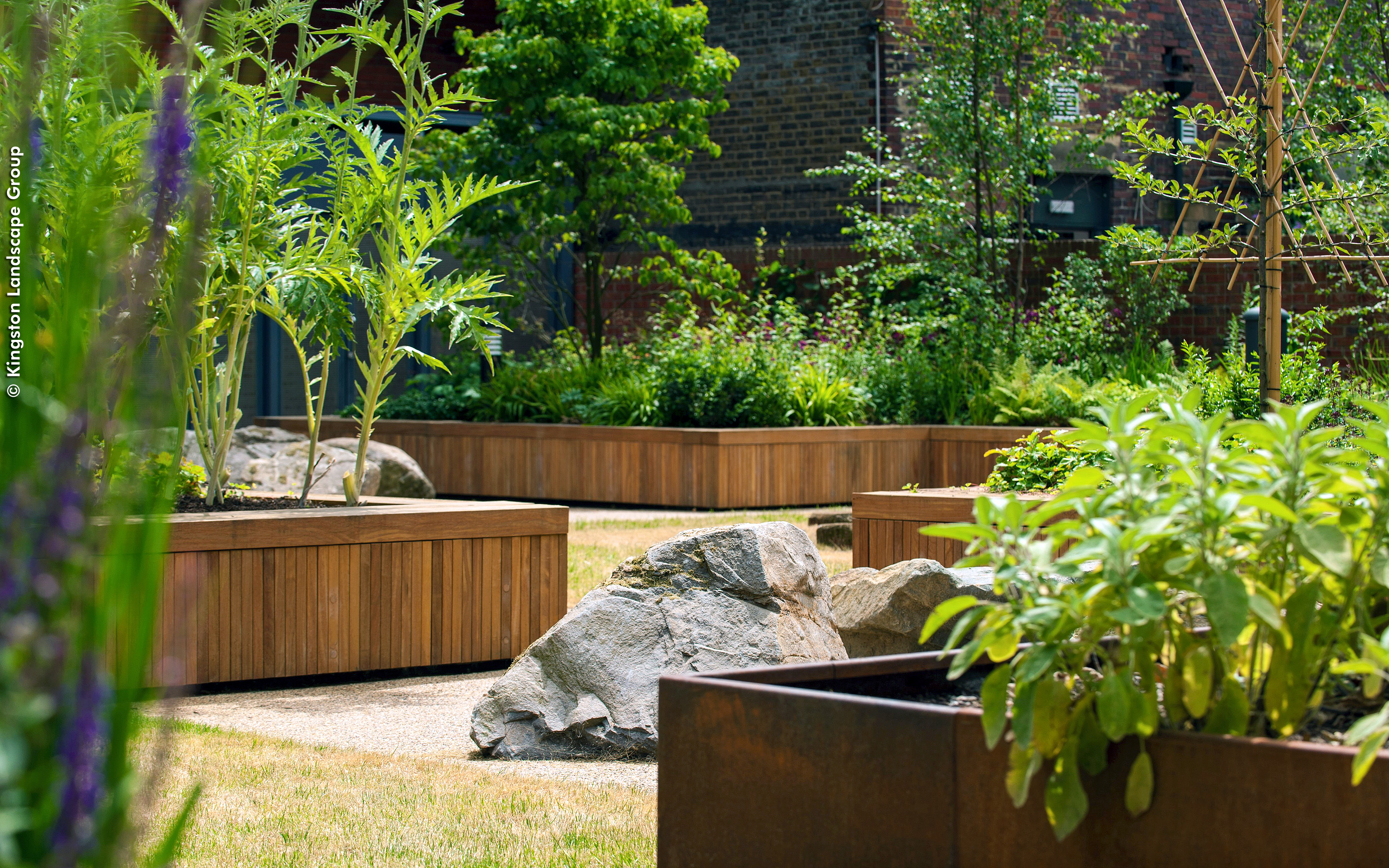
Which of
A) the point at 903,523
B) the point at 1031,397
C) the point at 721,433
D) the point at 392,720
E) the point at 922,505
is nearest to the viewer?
the point at 392,720

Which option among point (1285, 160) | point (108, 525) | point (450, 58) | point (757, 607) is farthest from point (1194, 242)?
point (450, 58)

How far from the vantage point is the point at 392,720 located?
5.29m

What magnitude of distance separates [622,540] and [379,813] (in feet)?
19.8

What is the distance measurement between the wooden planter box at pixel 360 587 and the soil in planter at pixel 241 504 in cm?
25

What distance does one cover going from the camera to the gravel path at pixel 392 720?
456 centimetres

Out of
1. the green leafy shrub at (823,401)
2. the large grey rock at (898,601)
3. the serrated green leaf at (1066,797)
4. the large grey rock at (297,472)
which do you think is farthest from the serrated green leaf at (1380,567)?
the green leafy shrub at (823,401)

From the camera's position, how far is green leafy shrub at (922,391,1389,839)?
2.07 meters

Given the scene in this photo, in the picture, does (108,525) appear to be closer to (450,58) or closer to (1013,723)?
(1013,723)

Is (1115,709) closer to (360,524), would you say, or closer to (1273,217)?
(360,524)

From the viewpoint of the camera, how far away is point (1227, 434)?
248 centimetres

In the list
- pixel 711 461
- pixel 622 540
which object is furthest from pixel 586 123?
pixel 622 540

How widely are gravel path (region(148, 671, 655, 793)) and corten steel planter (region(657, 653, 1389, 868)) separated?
1580 mm

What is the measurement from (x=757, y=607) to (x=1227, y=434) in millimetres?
2644

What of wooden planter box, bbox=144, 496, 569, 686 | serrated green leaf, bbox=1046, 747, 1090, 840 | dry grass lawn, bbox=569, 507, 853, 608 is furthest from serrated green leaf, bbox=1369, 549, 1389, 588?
dry grass lawn, bbox=569, 507, 853, 608
